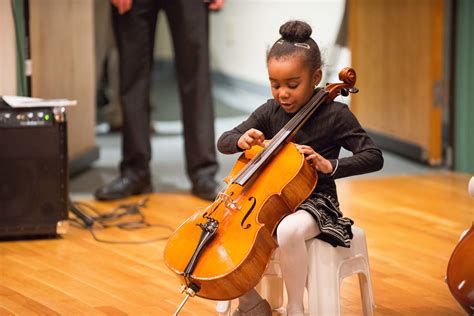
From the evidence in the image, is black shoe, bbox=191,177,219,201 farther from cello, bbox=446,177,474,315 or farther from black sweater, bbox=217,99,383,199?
cello, bbox=446,177,474,315

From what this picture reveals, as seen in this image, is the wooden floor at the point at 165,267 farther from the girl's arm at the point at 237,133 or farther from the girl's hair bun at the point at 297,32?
the girl's hair bun at the point at 297,32

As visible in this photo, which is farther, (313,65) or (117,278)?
(117,278)

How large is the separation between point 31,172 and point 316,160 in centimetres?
153

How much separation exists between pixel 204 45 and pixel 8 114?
964 millimetres

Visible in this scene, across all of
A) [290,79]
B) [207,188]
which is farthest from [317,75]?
[207,188]

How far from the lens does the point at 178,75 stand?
412 cm

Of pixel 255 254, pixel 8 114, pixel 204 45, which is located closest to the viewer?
pixel 255 254

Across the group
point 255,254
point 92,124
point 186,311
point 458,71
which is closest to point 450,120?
point 458,71

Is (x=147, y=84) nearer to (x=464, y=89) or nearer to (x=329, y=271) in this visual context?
(x=464, y=89)

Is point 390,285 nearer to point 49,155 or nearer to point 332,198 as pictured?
point 332,198

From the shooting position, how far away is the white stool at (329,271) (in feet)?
7.67

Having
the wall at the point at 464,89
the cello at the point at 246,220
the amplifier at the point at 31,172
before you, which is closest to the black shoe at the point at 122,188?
the amplifier at the point at 31,172

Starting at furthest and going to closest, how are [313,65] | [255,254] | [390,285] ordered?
[390,285]
[313,65]
[255,254]

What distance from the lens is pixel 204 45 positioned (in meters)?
4.04
